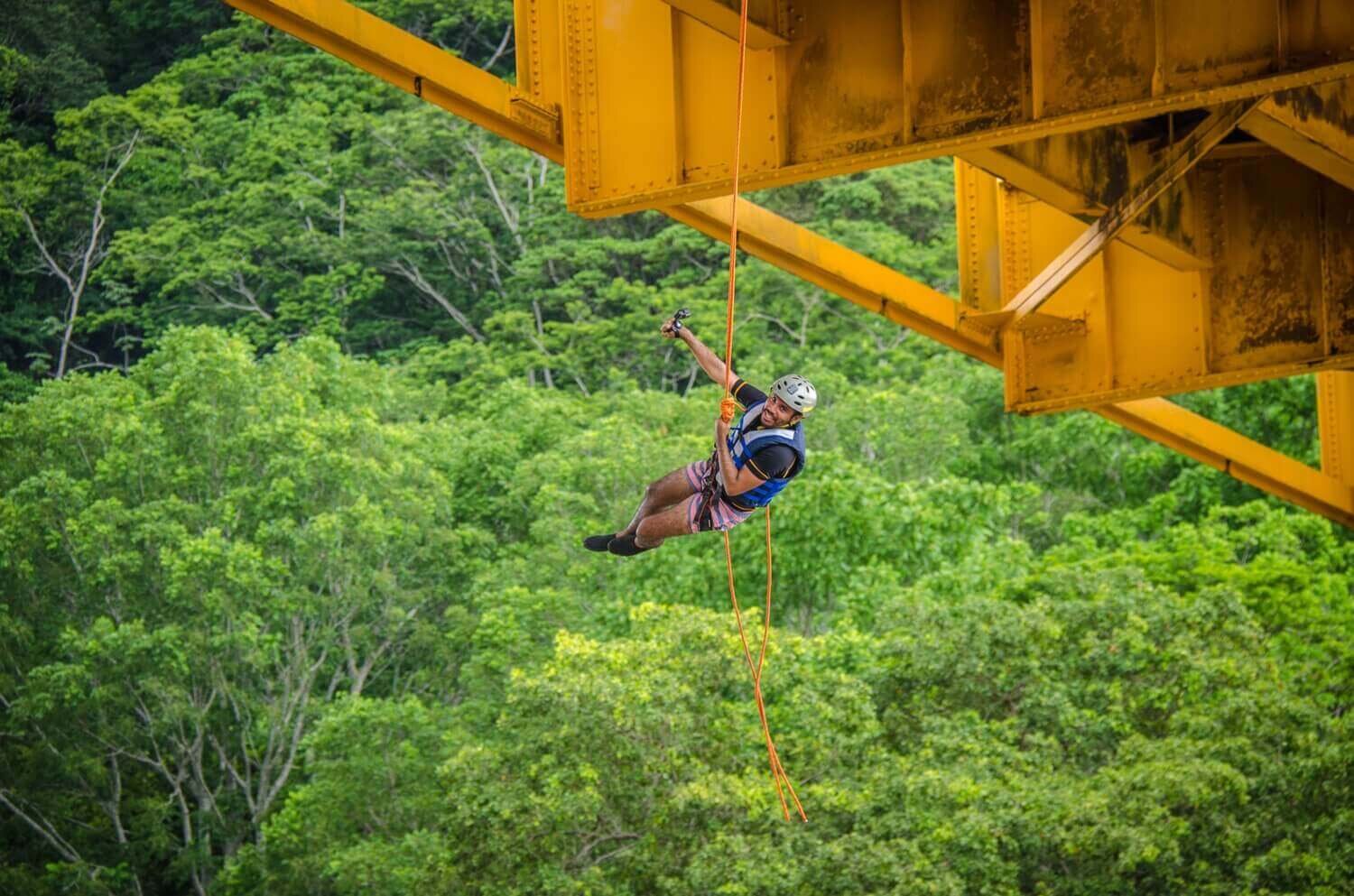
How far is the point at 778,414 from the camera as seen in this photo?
34.0ft

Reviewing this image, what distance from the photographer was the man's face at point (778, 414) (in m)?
10.3

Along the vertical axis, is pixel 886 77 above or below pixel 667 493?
above

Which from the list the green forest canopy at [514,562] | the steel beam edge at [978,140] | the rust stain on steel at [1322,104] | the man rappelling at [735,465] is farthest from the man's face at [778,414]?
the green forest canopy at [514,562]

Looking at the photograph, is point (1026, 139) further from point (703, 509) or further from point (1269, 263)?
point (1269, 263)

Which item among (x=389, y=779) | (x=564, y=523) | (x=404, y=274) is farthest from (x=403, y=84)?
(x=404, y=274)

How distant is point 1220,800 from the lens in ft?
74.5

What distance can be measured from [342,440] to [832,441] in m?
7.77

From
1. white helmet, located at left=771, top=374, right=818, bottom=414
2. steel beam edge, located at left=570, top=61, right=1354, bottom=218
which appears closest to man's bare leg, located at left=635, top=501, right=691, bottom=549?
white helmet, located at left=771, top=374, right=818, bottom=414

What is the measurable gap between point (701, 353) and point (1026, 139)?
162 cm

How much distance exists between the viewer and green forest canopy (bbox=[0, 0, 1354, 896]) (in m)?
24.3

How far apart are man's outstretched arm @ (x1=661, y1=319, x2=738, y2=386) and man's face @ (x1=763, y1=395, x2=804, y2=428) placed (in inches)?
7.4

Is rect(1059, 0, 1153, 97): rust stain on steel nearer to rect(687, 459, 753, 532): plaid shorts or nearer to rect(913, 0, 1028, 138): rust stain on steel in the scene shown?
rect(913, 0, 1028, 138): rust stain on steel

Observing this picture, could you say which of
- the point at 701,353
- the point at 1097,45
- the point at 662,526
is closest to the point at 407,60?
the point at 701,353

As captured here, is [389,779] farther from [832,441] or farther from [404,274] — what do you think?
[404,274]
